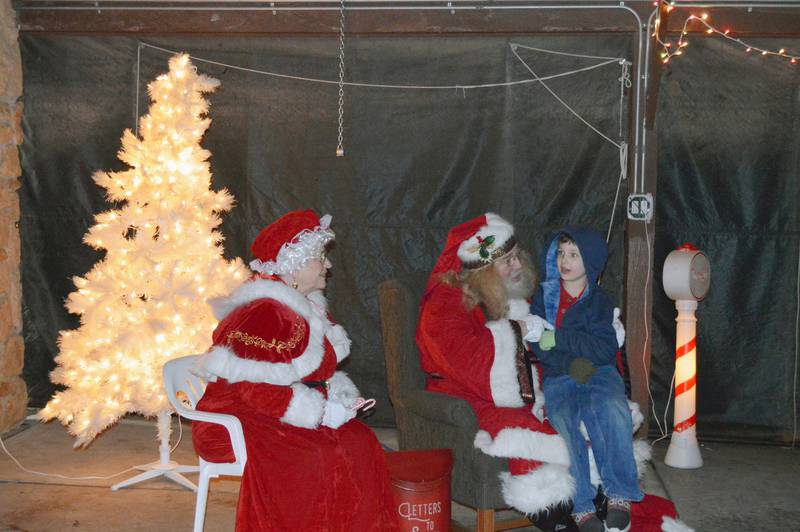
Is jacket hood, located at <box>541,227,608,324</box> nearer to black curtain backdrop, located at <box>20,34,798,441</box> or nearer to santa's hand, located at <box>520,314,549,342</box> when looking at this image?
santa's hand, located at <box>520,314,549,342</box>

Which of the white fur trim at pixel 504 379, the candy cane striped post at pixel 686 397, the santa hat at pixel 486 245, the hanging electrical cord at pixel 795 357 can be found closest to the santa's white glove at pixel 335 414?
the white fur trim at pixel 504 379

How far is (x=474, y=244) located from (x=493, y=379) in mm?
592

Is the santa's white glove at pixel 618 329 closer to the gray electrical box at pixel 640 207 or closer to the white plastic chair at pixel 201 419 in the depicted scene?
the gray electrical box at pixel 640 207

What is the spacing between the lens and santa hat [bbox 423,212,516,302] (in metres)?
3.67

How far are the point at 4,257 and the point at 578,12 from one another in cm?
358

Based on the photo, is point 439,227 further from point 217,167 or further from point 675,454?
point 675,454

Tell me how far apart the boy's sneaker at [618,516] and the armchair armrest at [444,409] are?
0.63m

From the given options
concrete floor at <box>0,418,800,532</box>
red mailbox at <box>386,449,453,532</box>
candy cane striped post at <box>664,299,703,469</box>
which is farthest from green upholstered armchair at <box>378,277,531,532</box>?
candy cane striped post at <box>664,299,703,469</box>

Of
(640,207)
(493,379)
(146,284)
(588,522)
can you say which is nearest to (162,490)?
(146,284)

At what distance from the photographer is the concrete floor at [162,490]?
3.84 m

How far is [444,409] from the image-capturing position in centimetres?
343

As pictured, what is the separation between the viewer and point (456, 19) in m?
4.87

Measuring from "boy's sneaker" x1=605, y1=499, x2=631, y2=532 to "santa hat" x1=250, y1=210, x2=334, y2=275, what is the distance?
152cm

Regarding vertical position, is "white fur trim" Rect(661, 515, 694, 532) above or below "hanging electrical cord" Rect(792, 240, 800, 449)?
below
